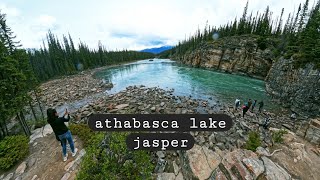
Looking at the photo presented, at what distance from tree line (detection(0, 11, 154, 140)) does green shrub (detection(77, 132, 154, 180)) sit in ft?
27.6

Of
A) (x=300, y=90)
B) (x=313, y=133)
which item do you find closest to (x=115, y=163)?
(x=313, y=133)

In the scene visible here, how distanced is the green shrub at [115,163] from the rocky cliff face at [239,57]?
4142 centimetres

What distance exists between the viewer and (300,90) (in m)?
17.5

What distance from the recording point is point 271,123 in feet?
41.1

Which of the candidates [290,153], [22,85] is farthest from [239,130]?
[22,85]

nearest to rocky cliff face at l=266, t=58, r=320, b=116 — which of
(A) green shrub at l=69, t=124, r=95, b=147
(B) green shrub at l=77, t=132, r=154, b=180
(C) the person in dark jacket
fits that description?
(B) green shrub at l=77, t=132, r=154, b=180

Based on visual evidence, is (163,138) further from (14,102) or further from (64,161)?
(14,102)

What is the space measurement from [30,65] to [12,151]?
35.8 ft

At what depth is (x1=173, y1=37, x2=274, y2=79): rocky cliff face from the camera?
1461 inches

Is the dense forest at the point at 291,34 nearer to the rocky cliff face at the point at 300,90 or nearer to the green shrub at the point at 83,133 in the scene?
the rocky cliff face at the point at 300,90

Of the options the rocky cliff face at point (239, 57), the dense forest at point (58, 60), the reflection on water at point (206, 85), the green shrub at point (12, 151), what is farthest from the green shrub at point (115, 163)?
the dense forest at point (58, 60)

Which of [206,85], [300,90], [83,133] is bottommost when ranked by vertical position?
[206,85]

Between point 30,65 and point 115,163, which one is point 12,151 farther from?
point 30,65

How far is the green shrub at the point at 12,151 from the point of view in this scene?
6321 millimetres
